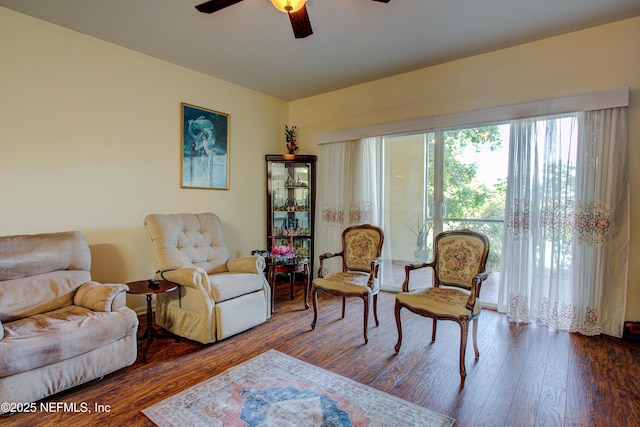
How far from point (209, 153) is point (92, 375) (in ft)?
8.83

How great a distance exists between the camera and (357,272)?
10.9 feet

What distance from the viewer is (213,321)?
273 centimetres

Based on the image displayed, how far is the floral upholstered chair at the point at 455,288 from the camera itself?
2285mm

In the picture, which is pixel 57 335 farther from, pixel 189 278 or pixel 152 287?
pixel 189 278

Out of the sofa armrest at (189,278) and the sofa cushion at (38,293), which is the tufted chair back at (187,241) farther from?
the sofa cushion at (38,293)

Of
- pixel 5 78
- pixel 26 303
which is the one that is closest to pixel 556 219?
pixel 26 303

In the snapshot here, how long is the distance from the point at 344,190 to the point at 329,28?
6.88ft

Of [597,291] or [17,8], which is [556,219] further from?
[17,8]

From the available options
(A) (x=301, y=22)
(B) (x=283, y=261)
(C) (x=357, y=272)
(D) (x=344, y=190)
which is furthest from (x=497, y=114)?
(B) (x=283, y=261)

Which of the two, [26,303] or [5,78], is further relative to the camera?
[5,78]

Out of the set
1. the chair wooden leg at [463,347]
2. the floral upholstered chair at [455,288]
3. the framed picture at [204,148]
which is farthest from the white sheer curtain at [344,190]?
the chair wooden leg at [463,347]

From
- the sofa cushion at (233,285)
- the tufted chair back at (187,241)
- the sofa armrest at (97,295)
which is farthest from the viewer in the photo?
the tufted chair back at (187,241)

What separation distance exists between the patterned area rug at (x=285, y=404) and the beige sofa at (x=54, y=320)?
591 mm

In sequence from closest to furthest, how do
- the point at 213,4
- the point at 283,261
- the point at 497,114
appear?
the point at 213,4
the point at 497,114
the point at 283,261
